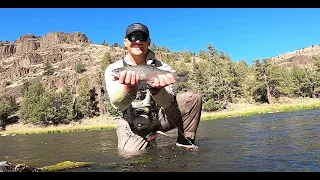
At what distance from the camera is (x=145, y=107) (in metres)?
6.16

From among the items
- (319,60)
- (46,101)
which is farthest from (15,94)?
(319,60)

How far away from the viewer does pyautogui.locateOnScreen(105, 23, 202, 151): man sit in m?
5.41

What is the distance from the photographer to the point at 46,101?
66.7 meters

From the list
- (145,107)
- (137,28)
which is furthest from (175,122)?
(137,28)

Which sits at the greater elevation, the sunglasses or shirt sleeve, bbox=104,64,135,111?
the sunglasses

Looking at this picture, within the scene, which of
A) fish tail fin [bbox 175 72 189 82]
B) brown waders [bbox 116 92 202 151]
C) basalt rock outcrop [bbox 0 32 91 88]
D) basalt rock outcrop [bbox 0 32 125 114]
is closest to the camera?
fish tail fin [bbox 175 72 189 82]

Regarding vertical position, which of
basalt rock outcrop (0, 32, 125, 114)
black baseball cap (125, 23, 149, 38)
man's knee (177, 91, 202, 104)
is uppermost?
basalt rock outcrop (0, 32, 125, 114)

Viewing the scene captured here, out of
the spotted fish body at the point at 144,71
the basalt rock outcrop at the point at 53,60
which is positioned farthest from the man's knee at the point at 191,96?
the basalt rock outcrop at the point at 53,60

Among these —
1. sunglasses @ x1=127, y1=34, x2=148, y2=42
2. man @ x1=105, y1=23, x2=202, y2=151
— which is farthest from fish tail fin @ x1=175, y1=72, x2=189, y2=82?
sunglasses @ x1=127, y1=34, x2=148, y2=42

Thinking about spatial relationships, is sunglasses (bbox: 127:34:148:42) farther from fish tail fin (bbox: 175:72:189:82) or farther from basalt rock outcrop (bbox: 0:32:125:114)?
basalt rock outcrop (bbox: 0:32:125:114)

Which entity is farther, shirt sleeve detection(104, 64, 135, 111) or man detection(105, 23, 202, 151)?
man detection(105, 23, 202, 151)

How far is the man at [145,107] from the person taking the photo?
5406 millimetres

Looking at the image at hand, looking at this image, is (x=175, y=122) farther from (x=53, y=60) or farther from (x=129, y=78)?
(x=53, y=60)
